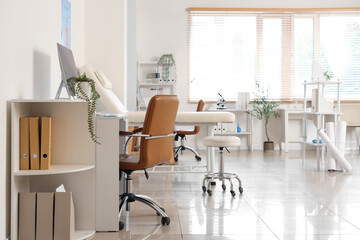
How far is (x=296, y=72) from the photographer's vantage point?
27.6 ft

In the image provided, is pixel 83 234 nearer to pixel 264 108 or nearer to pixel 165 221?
pixel 165 221

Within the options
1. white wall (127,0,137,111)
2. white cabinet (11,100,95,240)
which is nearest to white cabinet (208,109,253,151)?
white wall (127,0,137,111)

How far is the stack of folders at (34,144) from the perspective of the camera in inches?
104

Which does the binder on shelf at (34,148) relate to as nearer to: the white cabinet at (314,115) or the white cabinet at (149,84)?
the white cabinet at (314,115)

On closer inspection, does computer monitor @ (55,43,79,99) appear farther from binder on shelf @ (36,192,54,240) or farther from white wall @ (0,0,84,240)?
binder on shelf @ (36,192,54,240)

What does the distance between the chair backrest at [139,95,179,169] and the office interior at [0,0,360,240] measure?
1.49 feet

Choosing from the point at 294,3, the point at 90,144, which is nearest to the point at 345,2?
the point at 294,3

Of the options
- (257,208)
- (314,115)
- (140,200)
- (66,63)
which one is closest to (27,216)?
(140,200)

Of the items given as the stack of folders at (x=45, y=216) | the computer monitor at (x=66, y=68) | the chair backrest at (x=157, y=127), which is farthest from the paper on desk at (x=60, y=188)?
the computer monitor at (x=66, y=68)

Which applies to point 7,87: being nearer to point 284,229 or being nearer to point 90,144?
point 90,144

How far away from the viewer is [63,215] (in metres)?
2.65

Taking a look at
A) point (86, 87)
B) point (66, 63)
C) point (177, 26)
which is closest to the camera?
point (86, 87)

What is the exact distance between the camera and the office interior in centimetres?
274

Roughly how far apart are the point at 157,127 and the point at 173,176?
2.24 m
